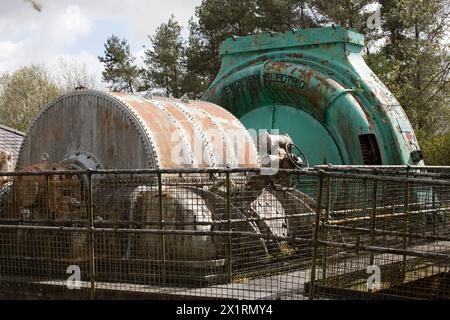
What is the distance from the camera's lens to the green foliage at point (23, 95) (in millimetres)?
47344

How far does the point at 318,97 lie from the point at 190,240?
19.0 ft

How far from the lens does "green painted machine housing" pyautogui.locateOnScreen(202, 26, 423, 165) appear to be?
12.1m

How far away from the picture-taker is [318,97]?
486 inches

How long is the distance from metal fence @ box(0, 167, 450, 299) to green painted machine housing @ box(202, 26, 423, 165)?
3.61 meters

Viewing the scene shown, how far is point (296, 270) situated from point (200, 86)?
3201 centimetres

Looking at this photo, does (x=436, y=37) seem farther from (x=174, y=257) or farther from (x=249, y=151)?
(x=174, y=257)

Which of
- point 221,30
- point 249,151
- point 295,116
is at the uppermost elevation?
point 221,30

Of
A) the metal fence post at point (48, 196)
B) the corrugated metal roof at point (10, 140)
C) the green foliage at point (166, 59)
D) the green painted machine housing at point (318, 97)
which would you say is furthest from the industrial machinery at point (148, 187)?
the green foliage at point (166, 59)

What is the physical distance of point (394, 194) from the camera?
347 inches

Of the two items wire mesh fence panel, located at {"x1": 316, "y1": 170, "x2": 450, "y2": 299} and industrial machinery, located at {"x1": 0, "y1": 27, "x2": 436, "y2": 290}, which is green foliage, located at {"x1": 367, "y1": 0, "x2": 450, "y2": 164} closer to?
industrial machinery, located at {"x1": 0, "y1": 27, "x2": 436, "y2": 290}

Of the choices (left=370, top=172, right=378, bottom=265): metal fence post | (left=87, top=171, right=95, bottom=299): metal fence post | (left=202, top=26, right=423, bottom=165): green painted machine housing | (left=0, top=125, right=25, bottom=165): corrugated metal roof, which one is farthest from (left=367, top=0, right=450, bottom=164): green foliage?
(left=0, top=125, right=25, bottom=165): corrugated metal roof
